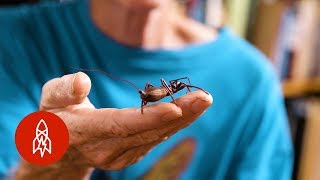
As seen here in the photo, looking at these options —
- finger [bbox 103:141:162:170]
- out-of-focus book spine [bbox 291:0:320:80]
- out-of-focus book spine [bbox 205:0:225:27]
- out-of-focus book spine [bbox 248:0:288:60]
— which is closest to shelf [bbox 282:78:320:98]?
out-of-focus book spine [bbox 291:0:320:80]

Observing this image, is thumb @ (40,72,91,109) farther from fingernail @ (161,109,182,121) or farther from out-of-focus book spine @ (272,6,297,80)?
out-of-focus book spine @ (272,6,297,80)

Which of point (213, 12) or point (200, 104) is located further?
point (213, 12)

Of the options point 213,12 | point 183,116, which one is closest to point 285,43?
point 213,12

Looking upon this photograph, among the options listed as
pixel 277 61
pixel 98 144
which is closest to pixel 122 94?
pixel 98 144

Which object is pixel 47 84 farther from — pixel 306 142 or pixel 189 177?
pixel 306 142

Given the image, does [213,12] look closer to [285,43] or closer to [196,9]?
[196,9]

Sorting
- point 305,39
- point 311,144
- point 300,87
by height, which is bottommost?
point 311,144

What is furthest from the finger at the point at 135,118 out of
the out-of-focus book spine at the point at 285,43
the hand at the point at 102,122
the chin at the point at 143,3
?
the out-of-focus book spine at the point at 285,43

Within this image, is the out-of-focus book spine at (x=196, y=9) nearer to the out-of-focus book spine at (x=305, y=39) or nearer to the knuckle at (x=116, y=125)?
the knuckle at (x=116, y=125)
